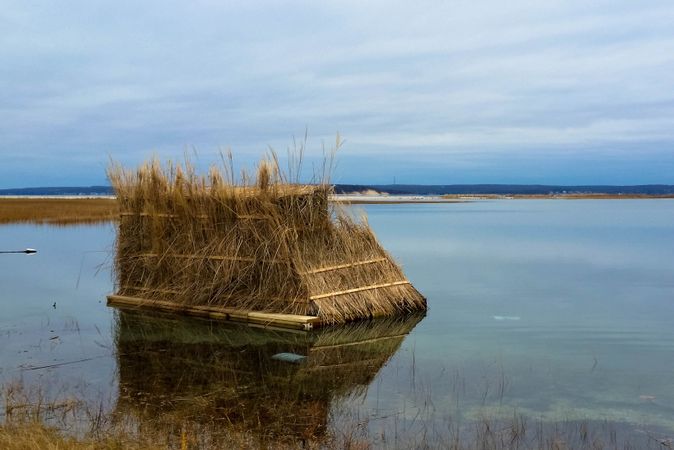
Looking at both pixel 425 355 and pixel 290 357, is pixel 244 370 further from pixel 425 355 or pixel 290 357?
pixel 425 355

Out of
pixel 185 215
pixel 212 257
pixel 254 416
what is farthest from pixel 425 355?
pixel 185 215

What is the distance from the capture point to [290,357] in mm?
9008

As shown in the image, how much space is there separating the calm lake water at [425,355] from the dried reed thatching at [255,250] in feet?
2.25

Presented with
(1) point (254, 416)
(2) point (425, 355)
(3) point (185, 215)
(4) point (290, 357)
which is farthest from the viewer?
(3) point (185, 215)

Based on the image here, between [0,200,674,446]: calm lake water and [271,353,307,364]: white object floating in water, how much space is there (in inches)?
5.9

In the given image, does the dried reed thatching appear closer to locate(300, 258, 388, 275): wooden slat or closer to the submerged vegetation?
locate(300, 258, 388, 275): wooden slat

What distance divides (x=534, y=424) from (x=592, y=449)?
729 mm

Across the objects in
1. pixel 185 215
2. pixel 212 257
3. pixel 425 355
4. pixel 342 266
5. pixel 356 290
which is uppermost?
pixel 185 215

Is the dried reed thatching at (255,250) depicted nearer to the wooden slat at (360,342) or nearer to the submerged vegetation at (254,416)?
the wooden slat at (360,342)

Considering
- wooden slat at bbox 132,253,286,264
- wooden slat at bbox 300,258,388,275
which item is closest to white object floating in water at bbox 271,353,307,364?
wooden slat at bbox 300,258,388,275

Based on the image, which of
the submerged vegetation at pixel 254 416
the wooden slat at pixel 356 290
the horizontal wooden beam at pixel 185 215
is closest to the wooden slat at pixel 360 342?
the submerged vegetation at pixel 254 416

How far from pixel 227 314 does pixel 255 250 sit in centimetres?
120

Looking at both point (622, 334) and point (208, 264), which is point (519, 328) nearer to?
point (622, 334)

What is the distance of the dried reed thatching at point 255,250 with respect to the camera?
11.1m
